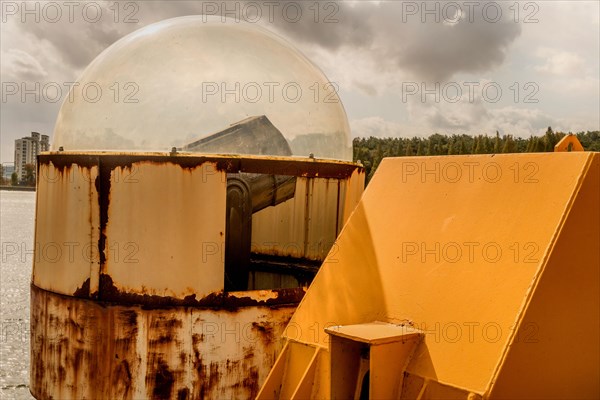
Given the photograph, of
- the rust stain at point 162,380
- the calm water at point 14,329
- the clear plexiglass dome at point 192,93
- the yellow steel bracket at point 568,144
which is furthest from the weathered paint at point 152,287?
the calm water at point 14,329

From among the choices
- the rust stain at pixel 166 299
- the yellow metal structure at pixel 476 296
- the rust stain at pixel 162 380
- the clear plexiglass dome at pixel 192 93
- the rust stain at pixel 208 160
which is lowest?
the rust stain at pixel 162 380

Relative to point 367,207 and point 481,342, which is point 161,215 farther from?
point 481,342

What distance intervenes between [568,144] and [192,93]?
429cm

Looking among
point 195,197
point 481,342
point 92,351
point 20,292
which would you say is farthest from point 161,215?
point 20,292

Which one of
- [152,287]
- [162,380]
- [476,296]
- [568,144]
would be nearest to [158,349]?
[162,380]

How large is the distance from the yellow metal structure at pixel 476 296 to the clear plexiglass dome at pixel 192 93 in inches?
133

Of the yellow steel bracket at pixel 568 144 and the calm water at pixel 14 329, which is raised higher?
the yellow steel bracket at pixel 568 144

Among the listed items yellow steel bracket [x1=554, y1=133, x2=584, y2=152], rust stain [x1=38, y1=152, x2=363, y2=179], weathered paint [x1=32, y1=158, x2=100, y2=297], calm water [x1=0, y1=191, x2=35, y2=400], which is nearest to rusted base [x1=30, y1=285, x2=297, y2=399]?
weathered paint [x1=32, y1=158, x2=100, y2=297]

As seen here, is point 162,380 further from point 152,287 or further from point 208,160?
point 208,160

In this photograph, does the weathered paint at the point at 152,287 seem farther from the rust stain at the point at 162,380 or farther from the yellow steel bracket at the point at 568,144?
the yellow steel bracket at the point at 568,144

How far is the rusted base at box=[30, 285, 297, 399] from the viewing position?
20.4 ft

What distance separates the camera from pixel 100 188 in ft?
20.4

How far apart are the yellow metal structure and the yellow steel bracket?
523mm

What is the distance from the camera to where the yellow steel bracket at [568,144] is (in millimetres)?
3982
